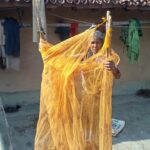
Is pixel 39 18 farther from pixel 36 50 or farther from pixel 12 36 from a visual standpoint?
pixel 36 50

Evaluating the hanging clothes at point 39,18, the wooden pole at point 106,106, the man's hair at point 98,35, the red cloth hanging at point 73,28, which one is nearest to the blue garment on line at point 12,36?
the red cloth hanging at point 73,28

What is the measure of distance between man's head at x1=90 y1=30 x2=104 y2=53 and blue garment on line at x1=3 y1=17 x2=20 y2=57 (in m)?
3.38

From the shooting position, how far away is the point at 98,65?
5094 millimetres

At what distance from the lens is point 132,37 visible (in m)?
9.04

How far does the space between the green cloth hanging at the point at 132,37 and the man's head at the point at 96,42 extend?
3942mm

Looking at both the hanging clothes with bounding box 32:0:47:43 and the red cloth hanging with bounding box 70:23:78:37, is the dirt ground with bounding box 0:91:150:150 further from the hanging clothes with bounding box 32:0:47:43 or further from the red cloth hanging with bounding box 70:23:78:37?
the hanging clothes with bounding box 32:0:47:43

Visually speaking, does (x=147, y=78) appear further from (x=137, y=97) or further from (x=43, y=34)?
(x=43, y=34)

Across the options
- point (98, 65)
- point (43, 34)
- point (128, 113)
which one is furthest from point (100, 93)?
point (128, 113)

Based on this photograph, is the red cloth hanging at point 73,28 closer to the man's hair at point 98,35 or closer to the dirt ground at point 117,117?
the dirt ground at point 117,117

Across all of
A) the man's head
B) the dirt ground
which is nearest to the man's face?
the man's head

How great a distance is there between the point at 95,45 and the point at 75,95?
0.65m

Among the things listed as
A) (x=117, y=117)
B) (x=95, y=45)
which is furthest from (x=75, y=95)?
(x=117, y=117)

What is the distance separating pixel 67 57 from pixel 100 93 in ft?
1.94

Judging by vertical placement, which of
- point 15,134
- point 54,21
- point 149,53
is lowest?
point 15,134
